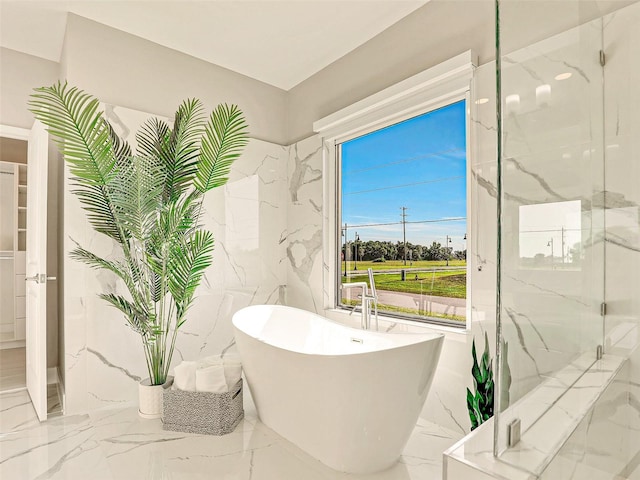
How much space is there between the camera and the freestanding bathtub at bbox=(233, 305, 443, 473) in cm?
172

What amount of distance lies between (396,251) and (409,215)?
286 millimetres

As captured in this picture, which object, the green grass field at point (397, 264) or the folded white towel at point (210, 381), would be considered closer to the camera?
the folded white towel at point (210, 381)

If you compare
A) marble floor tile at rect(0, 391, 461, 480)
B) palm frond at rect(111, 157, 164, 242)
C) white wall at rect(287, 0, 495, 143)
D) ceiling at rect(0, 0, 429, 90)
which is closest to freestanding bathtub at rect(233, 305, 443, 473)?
marble floor tile at rect(0, 391, 461, 480)

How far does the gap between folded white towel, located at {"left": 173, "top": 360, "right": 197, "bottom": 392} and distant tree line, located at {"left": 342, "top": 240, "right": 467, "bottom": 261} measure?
150cm

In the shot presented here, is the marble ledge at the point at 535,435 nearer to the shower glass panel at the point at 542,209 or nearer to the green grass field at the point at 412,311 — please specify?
the shower glass panel at the point at 542,209

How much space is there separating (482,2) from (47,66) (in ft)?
10.8

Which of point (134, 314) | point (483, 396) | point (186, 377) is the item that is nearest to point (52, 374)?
point (134, 314)

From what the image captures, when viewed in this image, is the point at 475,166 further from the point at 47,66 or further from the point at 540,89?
the point at 47,66

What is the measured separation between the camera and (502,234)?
0.79m

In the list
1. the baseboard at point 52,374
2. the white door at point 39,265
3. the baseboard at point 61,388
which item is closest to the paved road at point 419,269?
the white door at point 39,265

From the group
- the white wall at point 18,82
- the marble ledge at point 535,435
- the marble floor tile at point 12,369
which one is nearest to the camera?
the marble ledge at point 535,435

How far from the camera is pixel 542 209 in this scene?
35.4 inches

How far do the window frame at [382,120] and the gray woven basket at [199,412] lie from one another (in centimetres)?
123

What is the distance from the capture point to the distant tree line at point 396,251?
244 cm
